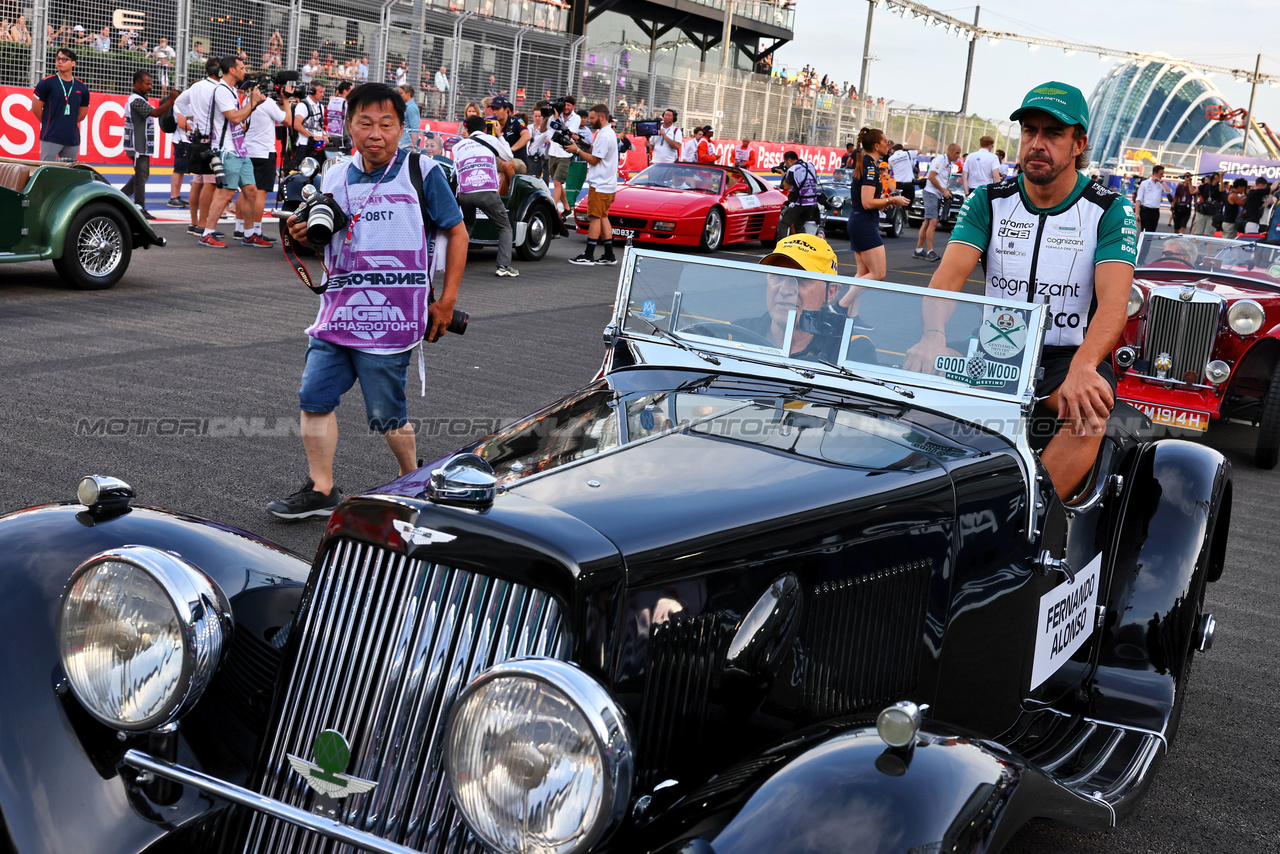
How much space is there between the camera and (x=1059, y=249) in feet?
12.5

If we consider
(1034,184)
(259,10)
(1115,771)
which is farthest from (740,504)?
(259,10)

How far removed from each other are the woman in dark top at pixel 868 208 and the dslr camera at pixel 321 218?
284 inches

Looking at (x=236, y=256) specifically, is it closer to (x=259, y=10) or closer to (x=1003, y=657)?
(x=259, y=10)

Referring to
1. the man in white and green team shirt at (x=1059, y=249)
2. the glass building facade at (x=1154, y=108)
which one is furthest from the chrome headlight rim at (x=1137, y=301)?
the glass building facade at (x=1154, y=108)

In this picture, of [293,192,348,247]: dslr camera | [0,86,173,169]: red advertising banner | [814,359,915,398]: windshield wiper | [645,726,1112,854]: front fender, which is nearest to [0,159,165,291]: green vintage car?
[0,86,173,169]: red advertising banner

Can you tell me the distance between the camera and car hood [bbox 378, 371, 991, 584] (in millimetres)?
2209

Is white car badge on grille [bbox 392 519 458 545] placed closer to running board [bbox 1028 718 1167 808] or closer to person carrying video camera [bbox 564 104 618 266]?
running board [bbox 1028 718 1167 808]

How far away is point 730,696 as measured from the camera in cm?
227

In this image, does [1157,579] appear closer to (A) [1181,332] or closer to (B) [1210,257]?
(A) [1181,332]

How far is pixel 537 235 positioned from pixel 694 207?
2913 millimetres

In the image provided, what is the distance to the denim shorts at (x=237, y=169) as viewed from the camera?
12329 millimetres

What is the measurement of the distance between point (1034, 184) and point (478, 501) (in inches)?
99.2

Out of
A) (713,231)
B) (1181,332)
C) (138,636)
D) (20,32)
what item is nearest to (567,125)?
(713,231)

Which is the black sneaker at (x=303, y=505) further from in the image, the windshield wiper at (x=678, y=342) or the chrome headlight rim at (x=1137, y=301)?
the chrome headlight rim at (x=1137, y=301)
